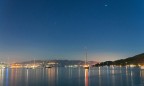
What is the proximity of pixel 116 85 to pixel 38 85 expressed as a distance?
834 inches

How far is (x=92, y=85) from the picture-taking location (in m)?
68.2

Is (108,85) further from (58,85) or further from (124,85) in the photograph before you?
(58,85)

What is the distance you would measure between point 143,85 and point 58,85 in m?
23.0

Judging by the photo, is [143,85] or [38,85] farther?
[38,85]

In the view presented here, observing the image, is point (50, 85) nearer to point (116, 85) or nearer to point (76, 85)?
point (76, 85)

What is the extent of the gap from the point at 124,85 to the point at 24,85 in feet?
89.4

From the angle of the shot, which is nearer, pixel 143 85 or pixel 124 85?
pixel 143 85

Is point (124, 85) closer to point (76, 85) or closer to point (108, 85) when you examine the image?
point (108, 85)

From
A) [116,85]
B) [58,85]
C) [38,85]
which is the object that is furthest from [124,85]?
[38,85]

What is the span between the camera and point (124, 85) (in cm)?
6638

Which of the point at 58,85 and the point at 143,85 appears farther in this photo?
the point at 58,85

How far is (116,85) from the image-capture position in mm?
66750

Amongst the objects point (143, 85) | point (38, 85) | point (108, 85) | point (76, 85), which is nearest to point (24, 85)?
point (38, 85)

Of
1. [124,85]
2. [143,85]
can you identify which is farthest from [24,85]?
[143,85]
